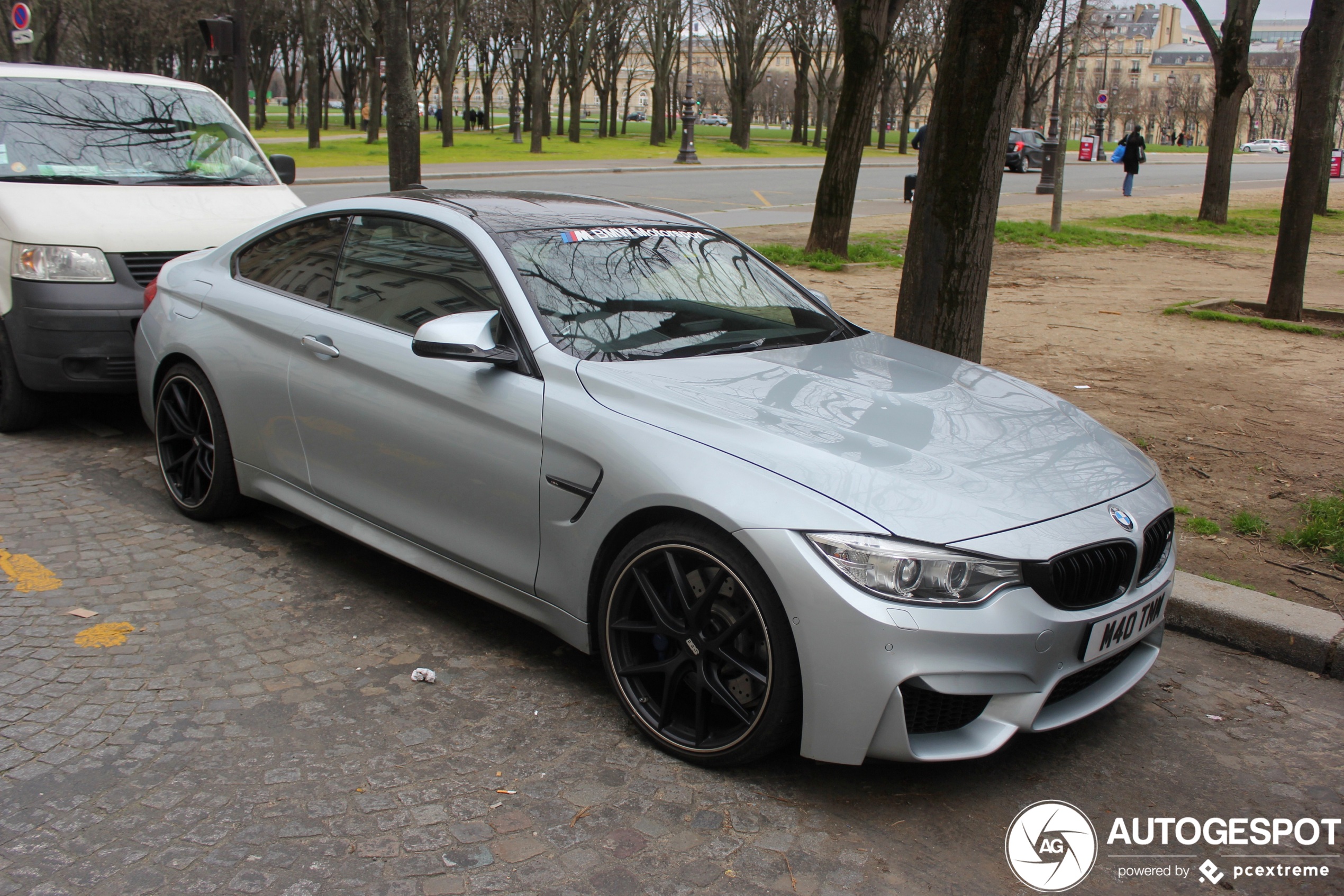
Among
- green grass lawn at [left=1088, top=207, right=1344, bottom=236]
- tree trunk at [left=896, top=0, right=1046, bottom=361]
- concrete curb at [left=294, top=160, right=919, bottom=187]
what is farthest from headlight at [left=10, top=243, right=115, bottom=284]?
green grass lawn at [left=1088, top=207, right=1344, bottom=236]

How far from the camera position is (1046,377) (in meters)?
8.23

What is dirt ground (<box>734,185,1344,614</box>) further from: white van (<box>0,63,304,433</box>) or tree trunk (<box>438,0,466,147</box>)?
tree trunk (<box>438,0,466,147</box>)

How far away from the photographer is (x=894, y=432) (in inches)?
132

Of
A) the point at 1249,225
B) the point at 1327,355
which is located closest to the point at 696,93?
the point at 1249,225

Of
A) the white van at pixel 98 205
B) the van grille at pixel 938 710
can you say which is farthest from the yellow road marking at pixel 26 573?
the van grille at pixel 938 710

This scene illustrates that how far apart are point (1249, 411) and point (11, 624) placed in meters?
7.05

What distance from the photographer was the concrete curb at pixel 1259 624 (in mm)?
4105

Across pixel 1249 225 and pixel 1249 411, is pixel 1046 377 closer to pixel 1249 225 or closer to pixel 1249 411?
pixel 1249 411

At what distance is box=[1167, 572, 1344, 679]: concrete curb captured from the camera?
4.11 meters

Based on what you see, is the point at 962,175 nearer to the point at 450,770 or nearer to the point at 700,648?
the point at 700,648

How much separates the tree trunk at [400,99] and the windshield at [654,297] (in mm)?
7608

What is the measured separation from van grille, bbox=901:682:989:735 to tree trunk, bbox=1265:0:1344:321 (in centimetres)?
918

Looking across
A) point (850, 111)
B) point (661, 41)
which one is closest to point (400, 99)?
point (850, 111)

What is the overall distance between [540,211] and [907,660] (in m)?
2.43
